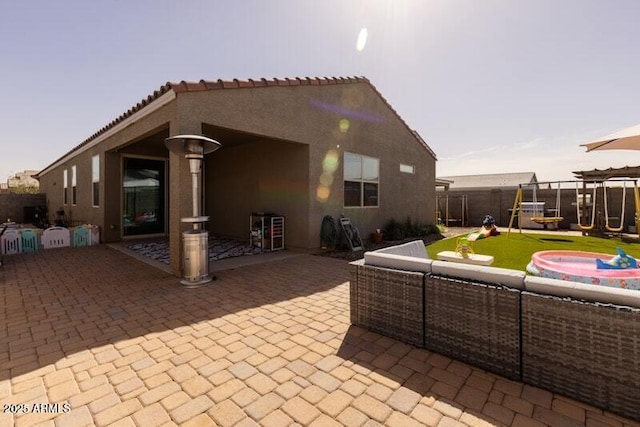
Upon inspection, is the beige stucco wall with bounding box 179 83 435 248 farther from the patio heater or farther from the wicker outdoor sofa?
the wicker outdoor sofa

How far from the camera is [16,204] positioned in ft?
58.9

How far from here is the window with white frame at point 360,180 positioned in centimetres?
918

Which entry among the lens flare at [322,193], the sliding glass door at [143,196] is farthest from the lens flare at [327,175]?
the sliding glass door at [143,196]

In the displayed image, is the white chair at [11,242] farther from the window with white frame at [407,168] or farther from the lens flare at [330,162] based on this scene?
the window with white frame at [407,168]

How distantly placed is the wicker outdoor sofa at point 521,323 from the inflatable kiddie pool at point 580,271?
2424mm

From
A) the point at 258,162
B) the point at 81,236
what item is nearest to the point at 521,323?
the point at 258,162

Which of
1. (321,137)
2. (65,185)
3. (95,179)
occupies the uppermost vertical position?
(321,137)

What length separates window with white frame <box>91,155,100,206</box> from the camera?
9.98 m

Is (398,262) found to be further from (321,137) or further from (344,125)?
(344,125)

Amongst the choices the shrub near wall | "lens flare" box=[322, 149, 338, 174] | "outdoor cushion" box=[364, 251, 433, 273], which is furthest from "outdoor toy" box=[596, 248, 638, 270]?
the shrub near wall

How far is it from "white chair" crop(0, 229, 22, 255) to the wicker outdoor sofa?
34.6ft

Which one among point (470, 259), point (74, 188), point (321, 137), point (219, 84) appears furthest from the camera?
point (74, 188)

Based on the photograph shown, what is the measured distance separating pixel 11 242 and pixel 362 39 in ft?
37.7

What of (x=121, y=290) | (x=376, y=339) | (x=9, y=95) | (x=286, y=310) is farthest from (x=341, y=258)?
(x=9, y=95)
